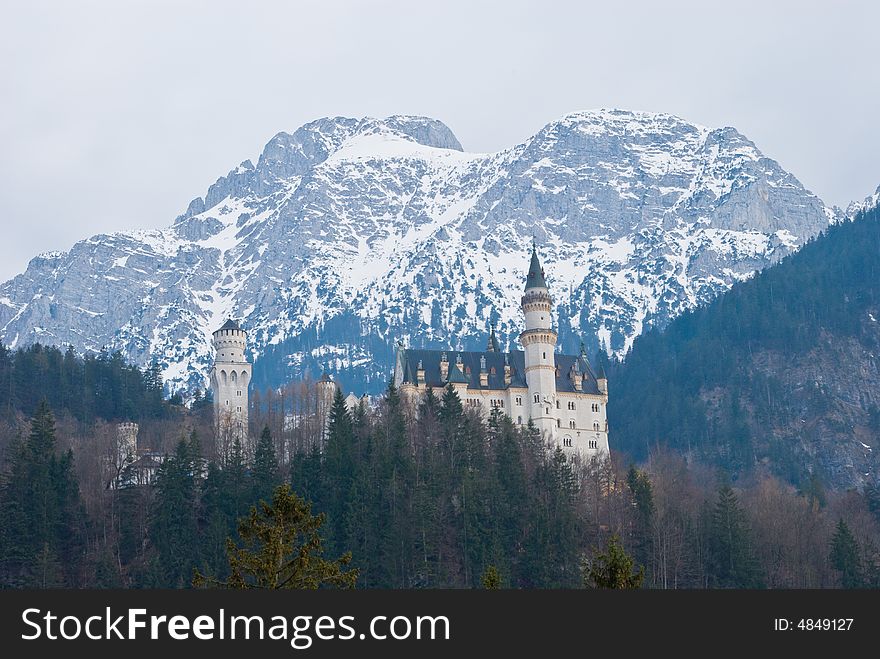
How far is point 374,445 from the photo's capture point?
115 metres

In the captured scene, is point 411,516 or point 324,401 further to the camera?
point 324,401

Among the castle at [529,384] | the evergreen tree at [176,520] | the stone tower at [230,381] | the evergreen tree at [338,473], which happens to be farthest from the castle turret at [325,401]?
the evergreen tree at [176,520]

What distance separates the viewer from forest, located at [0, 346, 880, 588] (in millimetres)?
102750

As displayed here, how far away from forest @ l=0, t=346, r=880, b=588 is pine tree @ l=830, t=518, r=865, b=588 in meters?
0.18

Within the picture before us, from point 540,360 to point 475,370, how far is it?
693 cm

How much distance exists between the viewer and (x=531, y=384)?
141 metres

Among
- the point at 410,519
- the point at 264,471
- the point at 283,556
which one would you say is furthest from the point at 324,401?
the point at 283,556

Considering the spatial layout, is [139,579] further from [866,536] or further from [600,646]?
[600,646]

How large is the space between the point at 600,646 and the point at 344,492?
83722 millimetres

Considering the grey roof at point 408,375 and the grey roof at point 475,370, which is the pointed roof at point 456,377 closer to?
the grey roof at point 475,370

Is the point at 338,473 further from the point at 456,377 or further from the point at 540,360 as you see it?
the point at 540,360

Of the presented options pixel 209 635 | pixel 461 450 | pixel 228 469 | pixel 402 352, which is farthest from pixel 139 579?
pixel 209 635

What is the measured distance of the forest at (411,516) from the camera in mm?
102750

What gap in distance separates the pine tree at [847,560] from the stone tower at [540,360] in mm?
34821
